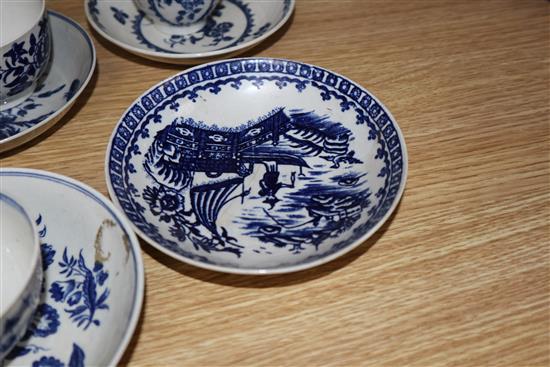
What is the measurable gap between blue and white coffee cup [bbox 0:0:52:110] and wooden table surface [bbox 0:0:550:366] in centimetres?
Result: 6

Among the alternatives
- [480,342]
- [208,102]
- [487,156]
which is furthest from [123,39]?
[480,342]

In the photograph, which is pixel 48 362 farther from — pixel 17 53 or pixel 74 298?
pixel 17 53

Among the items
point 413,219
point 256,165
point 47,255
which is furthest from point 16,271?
point 413,219

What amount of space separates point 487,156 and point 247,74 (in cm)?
29

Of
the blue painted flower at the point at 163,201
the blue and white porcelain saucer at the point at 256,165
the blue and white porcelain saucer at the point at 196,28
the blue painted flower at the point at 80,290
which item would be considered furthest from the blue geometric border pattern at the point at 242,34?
the blue painted flower at the point at 80,290

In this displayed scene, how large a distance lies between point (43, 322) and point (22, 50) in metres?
Answer: 0.32

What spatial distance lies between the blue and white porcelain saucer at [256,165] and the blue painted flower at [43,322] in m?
0.10

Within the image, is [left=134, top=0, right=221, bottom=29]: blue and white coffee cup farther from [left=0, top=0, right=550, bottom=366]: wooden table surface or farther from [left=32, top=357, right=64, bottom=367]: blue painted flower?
[left=32, top=357, right=64, bottom=367]: blue painted flower

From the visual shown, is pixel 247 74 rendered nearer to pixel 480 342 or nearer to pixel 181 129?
pixel 181 129

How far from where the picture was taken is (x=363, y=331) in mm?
575

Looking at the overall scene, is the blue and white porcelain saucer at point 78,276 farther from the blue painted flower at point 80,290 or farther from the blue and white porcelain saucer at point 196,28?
the blue and white porcelain saucer at point 196,28

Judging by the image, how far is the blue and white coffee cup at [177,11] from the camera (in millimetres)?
861

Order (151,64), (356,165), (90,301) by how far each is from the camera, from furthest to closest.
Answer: (151,64), (356,165), (90,301)

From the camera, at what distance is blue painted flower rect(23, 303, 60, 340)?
1.78ft
